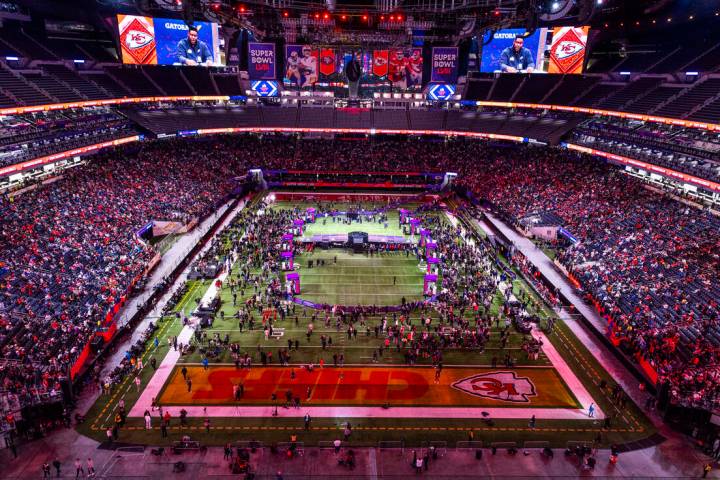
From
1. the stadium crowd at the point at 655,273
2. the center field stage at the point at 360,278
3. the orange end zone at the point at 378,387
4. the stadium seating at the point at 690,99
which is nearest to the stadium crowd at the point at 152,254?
the stadium crowd at the point at 655,273

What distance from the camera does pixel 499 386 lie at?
24.8 meters

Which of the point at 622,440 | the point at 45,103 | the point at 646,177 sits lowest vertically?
the point at 622,440

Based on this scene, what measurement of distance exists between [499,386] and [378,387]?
620 centimetres

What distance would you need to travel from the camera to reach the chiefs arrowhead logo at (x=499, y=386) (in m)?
24.1

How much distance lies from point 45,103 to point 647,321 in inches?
1998

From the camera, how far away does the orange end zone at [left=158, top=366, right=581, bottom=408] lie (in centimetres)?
2355

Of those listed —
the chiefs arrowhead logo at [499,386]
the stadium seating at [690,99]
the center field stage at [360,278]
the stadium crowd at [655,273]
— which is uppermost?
the stadium seating at [690,99]

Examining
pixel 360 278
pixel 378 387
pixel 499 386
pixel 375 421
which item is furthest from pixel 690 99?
pixel 375 421

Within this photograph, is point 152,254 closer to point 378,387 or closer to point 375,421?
point 378,387

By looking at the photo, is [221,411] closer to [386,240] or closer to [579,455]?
[579,455]

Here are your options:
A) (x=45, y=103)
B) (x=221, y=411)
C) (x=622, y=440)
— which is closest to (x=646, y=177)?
(x=622, y=440)

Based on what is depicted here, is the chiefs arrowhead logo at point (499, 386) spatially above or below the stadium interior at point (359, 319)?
below

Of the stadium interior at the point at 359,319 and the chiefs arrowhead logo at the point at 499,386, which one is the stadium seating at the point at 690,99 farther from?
the chiefs arrowhead logo at the point at 499,386

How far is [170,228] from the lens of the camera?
4550cm
